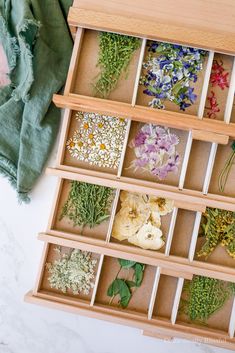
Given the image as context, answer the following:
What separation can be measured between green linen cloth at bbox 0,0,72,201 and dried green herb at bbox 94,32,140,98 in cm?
11

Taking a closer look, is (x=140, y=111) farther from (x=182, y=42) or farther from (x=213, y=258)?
(x=213, y=258)

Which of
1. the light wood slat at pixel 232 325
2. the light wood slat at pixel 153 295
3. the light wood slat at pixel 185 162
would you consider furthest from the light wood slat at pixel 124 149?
the light wood slat at pixel 232 325

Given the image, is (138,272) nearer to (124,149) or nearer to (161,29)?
(124,149)

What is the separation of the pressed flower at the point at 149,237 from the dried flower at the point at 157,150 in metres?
0.12

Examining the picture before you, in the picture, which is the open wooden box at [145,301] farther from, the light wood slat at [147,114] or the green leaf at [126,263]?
the light wood slat at [147,114]

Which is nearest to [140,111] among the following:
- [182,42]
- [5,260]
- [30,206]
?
[182,42]

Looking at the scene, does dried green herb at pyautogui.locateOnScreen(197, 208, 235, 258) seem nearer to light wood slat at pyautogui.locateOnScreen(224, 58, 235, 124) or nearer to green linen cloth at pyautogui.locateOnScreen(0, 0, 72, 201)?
light wood slat at pyautogui.locateOnScreen(224, 58, 235, 124)

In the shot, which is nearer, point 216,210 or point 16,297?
point 216,210

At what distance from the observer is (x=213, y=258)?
1002mm

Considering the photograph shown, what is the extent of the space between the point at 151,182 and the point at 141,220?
0.31ft

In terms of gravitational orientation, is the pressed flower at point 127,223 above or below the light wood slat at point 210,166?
below

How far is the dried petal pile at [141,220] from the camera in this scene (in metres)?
1.00

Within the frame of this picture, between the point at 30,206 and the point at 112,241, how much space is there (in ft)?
0.76

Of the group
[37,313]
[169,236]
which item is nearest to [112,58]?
[169,236]
